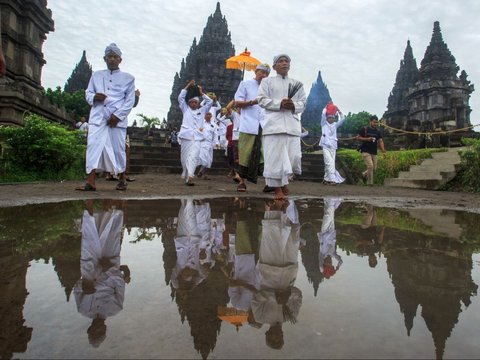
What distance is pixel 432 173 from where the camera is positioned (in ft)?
31.9

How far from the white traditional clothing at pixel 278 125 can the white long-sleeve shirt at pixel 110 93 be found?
212 cm

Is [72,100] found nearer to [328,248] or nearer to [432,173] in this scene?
[432,173]

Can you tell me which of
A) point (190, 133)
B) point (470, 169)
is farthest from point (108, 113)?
point (470, 169)

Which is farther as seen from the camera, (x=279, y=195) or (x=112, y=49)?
(x=112, y=49)

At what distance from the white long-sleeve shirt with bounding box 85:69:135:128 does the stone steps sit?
7.17 m

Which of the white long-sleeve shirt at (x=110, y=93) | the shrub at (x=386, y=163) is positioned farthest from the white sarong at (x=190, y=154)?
the shrub at (x=386, y=163)

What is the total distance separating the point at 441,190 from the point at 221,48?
39.3 meters

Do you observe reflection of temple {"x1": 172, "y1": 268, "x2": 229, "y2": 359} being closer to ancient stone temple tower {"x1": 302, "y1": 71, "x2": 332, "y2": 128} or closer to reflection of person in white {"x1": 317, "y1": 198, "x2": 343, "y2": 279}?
reflection of person in white {"x1": 317, "y1": 198, "x2": 343, "y2": 279}

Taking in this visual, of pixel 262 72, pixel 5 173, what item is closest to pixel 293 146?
pixel 262 72

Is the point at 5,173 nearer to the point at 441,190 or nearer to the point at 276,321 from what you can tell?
the point at 276,321

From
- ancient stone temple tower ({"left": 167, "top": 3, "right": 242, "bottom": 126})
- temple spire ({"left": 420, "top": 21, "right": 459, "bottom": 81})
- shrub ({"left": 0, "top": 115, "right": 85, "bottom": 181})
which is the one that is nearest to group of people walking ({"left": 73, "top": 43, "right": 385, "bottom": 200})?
shrub ({"left": 0, "top": 115, "right": 85, "bottom": 181})

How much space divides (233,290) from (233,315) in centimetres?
26

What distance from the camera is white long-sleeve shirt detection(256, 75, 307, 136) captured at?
543 centimetres

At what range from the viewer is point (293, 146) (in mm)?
5621
